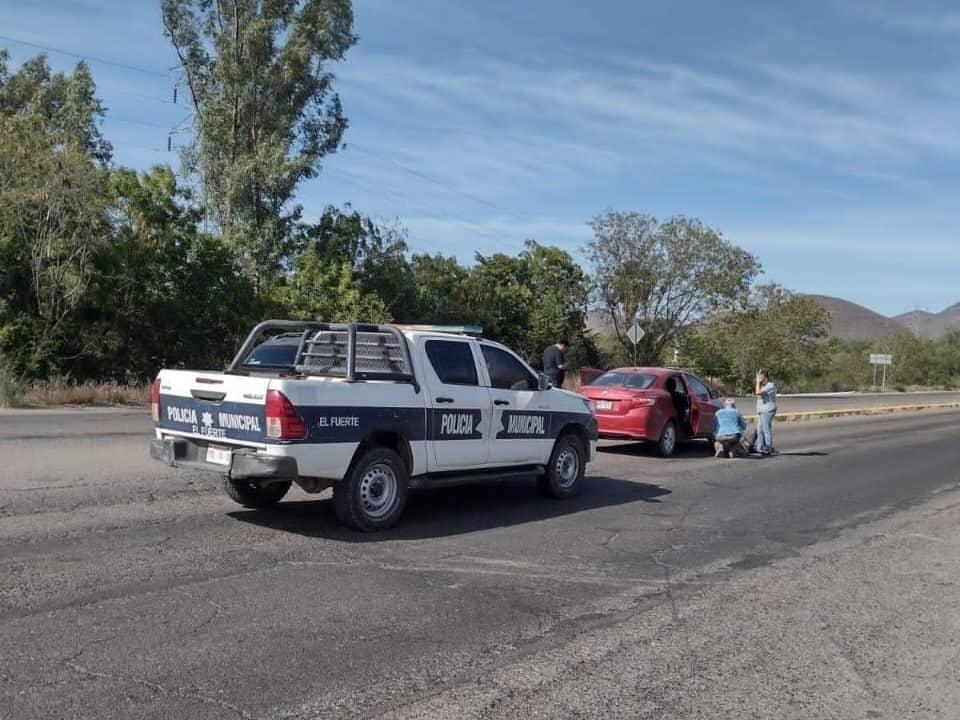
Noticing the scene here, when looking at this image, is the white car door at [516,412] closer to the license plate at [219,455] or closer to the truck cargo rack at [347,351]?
the truck cargo rack at [347,351]

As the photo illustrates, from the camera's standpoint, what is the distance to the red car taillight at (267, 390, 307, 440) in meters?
7.35

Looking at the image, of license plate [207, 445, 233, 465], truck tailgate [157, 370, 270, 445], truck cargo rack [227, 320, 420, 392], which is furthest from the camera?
truck cargo rack [227, 320, 420, 392]

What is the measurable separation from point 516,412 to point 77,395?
50.8 ft

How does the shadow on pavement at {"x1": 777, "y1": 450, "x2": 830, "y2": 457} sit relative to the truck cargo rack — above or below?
below

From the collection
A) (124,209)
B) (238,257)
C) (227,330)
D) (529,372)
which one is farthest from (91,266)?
(529,372)

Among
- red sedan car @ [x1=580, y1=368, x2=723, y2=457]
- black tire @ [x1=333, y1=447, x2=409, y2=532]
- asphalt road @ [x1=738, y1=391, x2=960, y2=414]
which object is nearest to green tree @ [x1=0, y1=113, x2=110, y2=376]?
red sedan car @ [x1=580, y1=368, x2=723, y2=457]

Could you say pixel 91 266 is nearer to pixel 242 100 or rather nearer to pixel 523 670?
pixel 242 100

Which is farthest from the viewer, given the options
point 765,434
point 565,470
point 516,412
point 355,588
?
point 765,434

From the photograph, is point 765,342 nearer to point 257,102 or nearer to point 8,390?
point 257,102

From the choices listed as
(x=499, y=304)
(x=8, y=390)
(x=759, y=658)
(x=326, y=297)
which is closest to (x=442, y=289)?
(x=499, y=304)

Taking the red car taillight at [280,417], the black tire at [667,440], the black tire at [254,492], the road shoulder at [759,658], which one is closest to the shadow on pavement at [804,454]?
the black tire at [667,440]

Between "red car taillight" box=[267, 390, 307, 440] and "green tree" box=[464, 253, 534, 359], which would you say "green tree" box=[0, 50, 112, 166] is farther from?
"red car taillight" box=[267, 390, 307, 440]

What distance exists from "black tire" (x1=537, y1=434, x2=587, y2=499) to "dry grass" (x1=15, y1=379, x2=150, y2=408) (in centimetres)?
1443

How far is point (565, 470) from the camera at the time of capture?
10.9 meters
